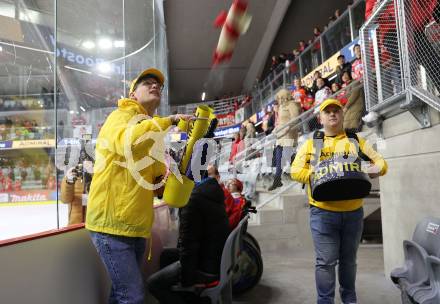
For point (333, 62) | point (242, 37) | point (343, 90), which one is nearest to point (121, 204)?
point (343, 90)

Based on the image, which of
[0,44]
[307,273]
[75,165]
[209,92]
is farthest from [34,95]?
[209,92]

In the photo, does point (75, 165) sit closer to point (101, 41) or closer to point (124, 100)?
point (124, 100)

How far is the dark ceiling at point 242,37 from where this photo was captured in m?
13.2

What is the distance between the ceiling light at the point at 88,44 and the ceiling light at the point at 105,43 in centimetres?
12

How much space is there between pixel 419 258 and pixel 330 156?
2.67ft

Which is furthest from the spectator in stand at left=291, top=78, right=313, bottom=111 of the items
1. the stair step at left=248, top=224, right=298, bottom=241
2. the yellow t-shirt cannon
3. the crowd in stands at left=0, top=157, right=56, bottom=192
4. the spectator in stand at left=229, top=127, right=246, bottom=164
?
the yellow t-shirt cannon

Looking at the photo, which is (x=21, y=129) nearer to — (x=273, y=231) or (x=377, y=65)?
(x=377, y=65)

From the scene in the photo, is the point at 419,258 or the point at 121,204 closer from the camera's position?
the point at 121,204

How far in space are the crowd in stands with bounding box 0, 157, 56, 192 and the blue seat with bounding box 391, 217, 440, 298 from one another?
7.52ft

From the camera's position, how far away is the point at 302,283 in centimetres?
373

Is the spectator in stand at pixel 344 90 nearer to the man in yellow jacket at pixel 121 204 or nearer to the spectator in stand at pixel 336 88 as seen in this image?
the spectator in stand at pixel 336 88

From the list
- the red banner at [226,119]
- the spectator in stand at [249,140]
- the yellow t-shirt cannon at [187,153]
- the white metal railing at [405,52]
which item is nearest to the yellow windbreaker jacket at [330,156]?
the white metal railing at [405,52]

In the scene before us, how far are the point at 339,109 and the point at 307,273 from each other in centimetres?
225

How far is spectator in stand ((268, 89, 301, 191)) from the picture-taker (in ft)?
20.8
